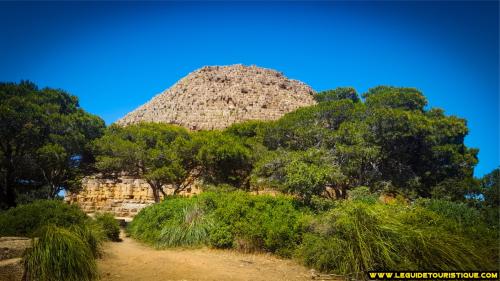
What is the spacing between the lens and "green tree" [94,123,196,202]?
1878 cm

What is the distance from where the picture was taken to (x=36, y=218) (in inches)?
324

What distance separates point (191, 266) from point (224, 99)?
51.6 meters

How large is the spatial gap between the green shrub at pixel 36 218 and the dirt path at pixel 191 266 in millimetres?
1455

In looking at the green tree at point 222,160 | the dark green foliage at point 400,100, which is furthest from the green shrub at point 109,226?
the dark green foliage at point 400,100

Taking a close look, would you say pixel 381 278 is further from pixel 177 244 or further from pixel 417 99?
pixel 417 99

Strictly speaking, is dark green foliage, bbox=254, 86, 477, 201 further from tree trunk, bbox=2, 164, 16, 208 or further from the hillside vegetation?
tree trunk, bbox=2, 164, 16, 208

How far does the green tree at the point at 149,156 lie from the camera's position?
18781 mm

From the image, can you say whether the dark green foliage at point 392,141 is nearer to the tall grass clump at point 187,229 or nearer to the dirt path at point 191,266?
the tall grass clump at point 187,229

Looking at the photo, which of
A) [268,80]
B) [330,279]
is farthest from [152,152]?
[268,80]

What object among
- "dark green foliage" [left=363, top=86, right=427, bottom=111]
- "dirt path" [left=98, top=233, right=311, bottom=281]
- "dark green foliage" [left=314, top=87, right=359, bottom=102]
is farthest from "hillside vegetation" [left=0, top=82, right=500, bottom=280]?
"dark green foliage" [left=314, top=87, right=359, bottom=102]

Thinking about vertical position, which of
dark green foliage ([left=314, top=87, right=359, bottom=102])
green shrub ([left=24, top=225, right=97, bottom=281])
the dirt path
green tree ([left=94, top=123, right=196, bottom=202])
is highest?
dark green foliage ([left=314, top=87, right=359, bottom=102])

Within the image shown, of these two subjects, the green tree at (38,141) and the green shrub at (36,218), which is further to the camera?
the green tree at (38,141)

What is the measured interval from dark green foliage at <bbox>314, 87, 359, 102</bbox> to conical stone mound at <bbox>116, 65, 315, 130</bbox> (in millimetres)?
14327

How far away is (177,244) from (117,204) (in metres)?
19.9
